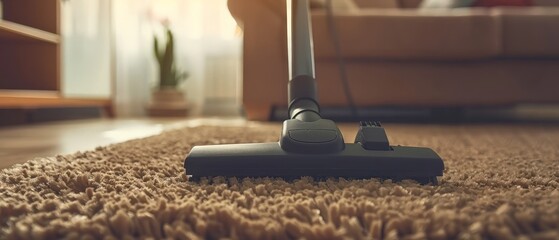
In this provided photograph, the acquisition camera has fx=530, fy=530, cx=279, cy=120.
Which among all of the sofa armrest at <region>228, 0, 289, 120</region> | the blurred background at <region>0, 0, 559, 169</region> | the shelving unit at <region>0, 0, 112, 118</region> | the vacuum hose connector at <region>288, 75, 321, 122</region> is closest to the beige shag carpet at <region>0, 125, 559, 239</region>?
the vacuum hose connector at <region>288, 75, 321, 122</region>

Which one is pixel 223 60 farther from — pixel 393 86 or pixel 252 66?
pixel 393 86

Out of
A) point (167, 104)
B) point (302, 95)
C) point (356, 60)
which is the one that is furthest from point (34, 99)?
point (302, 95)

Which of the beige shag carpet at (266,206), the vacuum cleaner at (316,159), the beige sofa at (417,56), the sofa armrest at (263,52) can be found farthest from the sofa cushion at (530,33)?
the vacuum cleaner at (316,159)

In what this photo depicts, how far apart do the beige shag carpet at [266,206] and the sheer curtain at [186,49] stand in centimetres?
243

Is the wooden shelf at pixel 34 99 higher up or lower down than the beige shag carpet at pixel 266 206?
higher up

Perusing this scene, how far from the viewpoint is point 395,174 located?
50 cm

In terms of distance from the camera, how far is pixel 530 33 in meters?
1.73

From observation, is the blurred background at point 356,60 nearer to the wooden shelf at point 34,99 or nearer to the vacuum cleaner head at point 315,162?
the wooden shelf at point 34,99

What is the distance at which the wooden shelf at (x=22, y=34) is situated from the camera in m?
1.70

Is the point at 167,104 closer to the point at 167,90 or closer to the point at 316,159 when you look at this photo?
the point at 167,90

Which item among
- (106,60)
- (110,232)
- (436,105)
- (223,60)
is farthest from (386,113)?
(110,232)

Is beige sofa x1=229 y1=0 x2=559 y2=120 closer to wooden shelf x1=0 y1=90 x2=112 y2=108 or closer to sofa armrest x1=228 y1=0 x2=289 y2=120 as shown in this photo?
sofa armrest x1=228 y1=0 x2=289 y2=120

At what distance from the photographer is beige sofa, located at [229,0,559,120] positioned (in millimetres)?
1732

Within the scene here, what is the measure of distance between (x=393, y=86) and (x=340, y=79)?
184mm
